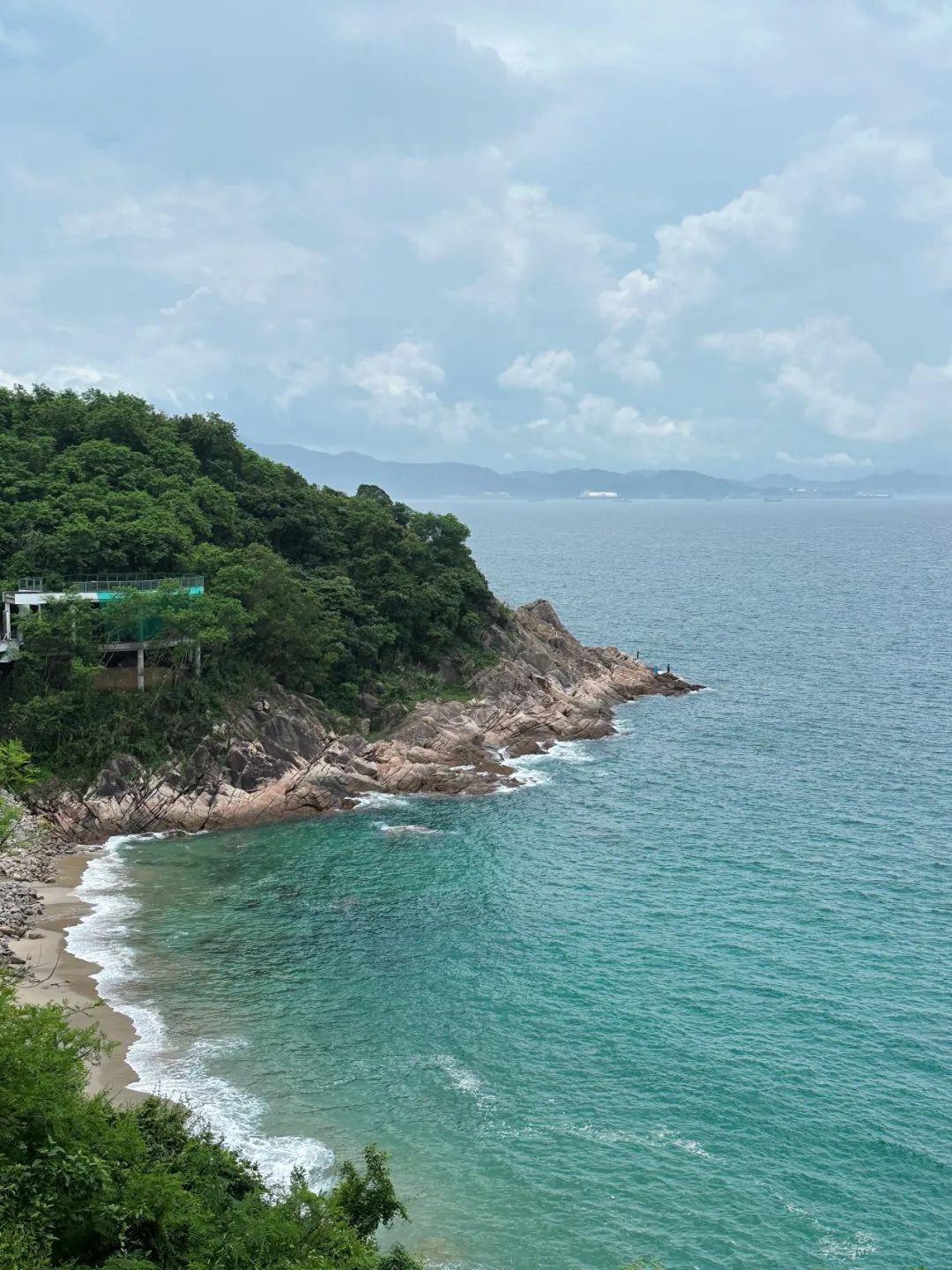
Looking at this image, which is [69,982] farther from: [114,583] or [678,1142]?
[114,583]

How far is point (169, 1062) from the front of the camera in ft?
118

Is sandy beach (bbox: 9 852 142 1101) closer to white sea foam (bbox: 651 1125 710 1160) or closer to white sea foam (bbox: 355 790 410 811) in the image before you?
white sea foam (bbox: 651 1125 710 1160)

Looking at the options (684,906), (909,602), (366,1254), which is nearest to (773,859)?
(684,906)

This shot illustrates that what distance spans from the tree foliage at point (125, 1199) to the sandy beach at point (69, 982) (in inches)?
258

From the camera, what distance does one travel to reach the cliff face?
2309 inches

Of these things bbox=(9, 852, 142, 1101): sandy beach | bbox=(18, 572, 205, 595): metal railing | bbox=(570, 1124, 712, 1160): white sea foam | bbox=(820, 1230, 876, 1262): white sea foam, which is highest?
bbox=(18, 572, 205, 595): metal railing

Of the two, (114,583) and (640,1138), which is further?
(114,583)

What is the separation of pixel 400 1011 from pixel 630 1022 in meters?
8.55

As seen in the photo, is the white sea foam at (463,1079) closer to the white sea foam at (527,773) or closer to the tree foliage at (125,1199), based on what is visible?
the tree foliage at (125,1199)

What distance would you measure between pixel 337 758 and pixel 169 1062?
3075cm

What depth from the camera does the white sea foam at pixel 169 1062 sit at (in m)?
31.6

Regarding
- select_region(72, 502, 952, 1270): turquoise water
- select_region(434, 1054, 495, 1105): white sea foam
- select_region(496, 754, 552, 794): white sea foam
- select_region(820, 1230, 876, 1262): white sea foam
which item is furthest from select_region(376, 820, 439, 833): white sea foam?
select_region(820, 1230, 876, 1262): white sea foam

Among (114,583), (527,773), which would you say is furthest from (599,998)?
(114,583)

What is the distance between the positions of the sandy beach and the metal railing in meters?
19.3
